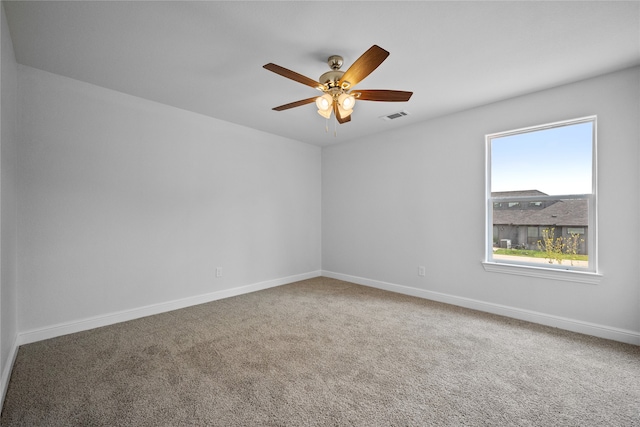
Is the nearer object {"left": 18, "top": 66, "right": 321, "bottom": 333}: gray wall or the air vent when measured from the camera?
{"left": 18, "top": 66, "right": 321, "bottom": 333}: gray wall

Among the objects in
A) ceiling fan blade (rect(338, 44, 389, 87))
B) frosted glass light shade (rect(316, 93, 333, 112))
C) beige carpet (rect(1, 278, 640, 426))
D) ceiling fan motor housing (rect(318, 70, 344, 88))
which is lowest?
beige carpet (rect(1, 278, 640, 426))

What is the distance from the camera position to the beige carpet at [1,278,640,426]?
168 centimetres

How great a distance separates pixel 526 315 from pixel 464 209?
1375 millimetres

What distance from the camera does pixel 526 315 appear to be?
3166mm

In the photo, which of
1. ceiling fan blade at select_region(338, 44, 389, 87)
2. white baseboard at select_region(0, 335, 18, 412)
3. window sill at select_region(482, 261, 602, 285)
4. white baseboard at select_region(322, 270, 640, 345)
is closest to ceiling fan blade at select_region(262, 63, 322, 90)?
ceiling fan blade at select_region(338, 44, 389, 87)

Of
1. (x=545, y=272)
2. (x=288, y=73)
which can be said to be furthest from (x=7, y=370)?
(x=545, y=272)

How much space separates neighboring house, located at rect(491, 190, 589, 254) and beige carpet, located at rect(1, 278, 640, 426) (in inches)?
37.2

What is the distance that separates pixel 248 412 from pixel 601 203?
358 cm

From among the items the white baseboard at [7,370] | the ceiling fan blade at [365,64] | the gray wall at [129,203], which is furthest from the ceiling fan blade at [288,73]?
the white baseboard at [7,370]

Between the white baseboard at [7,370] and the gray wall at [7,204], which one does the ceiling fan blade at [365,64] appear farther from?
the white baseboard at [7,370]

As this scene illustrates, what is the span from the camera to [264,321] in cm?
316

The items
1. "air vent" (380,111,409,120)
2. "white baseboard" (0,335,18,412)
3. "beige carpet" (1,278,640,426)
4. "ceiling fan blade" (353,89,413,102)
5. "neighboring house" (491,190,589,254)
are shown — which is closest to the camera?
"beige carpet" (1,278,640,426)

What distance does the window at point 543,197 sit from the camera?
114 inches

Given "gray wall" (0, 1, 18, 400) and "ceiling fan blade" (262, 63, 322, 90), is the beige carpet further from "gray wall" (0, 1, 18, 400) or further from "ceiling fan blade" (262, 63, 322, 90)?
"ceiling fan blade" (262, 63, 322, 90)
